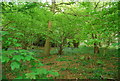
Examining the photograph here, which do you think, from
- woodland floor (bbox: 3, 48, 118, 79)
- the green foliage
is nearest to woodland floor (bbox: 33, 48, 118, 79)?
woodland floor (bbox: 3, 48, 118, 79)

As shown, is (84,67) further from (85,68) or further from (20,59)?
(20,59)

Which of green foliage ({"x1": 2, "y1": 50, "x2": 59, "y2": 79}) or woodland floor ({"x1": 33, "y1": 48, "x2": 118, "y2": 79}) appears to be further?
woodland floor ({"x1": 33, "y1": 48, "x2": 118, "y2": 79})

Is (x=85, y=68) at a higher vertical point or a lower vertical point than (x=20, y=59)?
lower

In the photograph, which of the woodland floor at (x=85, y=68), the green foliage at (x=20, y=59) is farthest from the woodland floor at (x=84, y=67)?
the green foliage at (x=20, y=59)

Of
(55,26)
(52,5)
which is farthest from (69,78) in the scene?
(52,5)

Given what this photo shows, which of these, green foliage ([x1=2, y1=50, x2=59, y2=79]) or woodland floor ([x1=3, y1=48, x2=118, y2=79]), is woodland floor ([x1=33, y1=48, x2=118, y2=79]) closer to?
woodland floor ([x1=3, y1=48, x2=118, y2=79])

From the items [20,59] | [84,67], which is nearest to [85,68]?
[84,67]

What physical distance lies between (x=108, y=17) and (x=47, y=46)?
9025mm

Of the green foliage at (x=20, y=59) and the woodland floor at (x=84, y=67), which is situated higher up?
the green foliage at (x=20, y=59)

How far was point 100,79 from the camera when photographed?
5.42 meters

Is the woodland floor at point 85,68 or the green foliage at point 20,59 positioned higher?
the green foliage at point 20,59

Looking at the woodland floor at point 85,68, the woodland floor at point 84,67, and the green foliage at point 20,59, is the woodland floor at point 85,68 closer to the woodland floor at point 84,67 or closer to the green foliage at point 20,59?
the woodland floor at point 84,67

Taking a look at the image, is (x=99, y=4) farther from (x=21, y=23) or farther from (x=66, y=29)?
(x=21, y=23)

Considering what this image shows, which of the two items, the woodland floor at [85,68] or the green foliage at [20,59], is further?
the woodland floor at [85,68]
